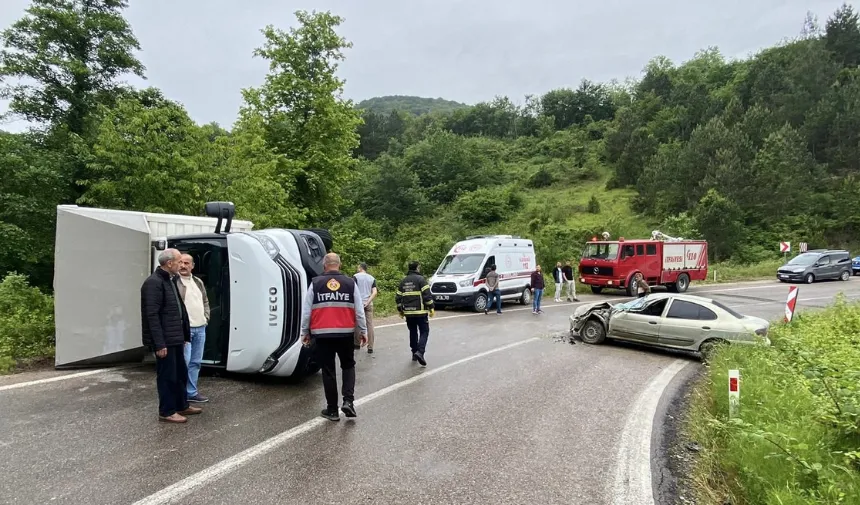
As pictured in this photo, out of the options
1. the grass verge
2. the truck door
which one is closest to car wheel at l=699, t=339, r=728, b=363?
the grass verge

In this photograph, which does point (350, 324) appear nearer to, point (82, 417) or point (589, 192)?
point (82, 417)

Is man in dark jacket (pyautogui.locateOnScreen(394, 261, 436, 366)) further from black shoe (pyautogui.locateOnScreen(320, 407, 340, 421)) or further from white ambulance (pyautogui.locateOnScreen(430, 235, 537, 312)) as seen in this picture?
white ambulance (pyautogui.locateOnScreen(430, 235, 537, 312))

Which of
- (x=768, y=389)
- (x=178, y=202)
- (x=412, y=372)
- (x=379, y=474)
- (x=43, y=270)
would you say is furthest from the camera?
(x=43, y=270)

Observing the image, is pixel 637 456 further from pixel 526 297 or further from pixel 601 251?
pixel 601 251

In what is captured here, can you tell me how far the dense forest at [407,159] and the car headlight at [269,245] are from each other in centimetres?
773

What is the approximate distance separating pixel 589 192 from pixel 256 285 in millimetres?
56705

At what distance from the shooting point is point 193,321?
5.81 metres

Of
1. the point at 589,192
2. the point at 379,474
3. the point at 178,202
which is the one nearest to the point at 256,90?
the point at 178,202

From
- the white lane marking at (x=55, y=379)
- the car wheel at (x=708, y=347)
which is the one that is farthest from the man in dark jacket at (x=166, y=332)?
the car wheel at (x=708, y=347)

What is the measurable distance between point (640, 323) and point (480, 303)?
6.72 meters

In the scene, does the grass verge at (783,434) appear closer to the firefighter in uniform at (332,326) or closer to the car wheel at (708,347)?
the car wheel at (708,347)

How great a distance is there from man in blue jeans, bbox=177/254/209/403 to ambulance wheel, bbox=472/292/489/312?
37.2 ft

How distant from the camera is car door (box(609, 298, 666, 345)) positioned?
10375 mm

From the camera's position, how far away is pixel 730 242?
3581 centimetres
